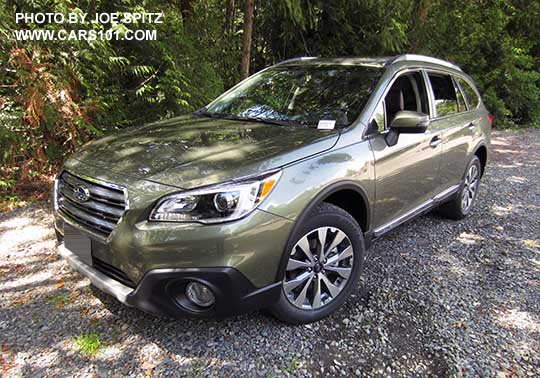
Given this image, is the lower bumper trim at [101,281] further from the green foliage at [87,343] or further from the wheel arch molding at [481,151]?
the wheel arch molding at [481,151]

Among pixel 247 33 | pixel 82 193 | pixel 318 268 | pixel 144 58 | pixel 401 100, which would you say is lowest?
pixel 318 268

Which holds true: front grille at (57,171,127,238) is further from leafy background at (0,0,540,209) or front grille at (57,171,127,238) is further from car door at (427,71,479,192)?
car door at (427,71,479,192)

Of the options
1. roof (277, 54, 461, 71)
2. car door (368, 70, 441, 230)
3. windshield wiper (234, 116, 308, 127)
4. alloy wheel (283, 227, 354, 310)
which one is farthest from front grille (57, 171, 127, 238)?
roof (277, 54, 461, 71)

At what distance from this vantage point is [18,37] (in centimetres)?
456

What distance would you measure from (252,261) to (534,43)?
13.8m

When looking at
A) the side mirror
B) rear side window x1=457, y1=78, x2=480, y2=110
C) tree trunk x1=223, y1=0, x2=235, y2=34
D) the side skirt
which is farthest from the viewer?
tree trunk x1=223, y1=0, x2=235, y2=34

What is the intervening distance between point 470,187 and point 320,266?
113 inches

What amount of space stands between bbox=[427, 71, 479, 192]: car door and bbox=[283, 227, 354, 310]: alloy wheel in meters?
1.62

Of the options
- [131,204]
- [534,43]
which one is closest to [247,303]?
[131,204]

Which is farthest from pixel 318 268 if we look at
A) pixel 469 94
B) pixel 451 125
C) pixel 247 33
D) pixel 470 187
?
pixel 247 33

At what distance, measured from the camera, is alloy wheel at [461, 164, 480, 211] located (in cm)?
456

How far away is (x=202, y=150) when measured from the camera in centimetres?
256

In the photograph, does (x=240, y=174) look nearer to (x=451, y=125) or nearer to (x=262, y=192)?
(x=262, y=192)

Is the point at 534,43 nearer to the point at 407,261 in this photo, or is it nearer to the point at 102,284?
the point at 407,261
